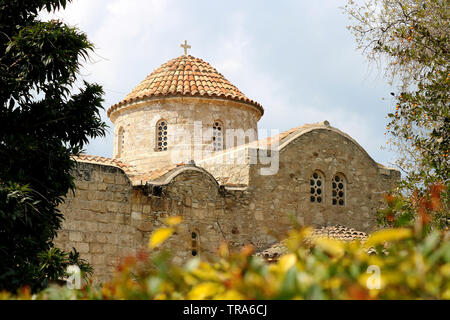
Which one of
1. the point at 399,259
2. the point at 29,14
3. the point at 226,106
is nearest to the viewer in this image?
the point at 399,259

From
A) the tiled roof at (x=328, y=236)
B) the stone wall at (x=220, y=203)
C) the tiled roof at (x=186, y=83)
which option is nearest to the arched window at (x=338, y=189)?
the stone wall at (x=220, y=203)

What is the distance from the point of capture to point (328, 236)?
43.7 ft

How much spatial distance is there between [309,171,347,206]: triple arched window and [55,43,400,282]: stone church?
3 cm

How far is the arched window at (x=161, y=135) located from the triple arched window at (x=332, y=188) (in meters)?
5.23

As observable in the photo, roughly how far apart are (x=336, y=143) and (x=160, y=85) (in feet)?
20.5

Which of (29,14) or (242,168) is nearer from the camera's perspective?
(29,14)

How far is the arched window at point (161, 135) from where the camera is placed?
56.2ft

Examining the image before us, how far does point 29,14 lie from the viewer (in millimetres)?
8219

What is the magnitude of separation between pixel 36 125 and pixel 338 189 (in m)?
9.00

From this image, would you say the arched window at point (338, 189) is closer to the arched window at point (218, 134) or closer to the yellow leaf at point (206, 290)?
the arched window at point (218, 134)

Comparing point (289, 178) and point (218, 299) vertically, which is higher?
point (289, 178)
